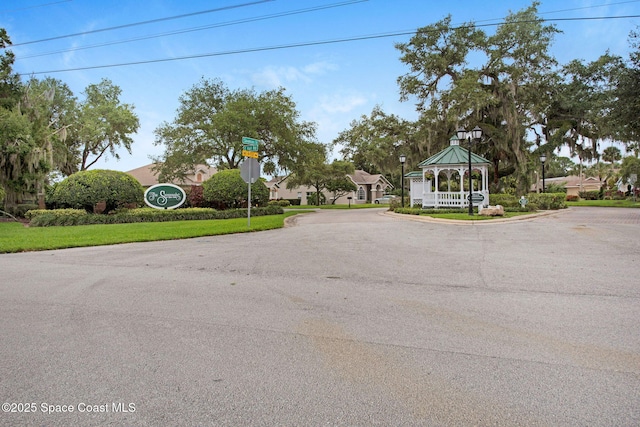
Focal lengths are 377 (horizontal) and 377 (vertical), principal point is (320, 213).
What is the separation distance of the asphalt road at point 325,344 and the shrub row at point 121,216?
1127 cm

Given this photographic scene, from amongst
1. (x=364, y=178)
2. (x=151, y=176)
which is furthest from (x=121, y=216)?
(x=364, y=178)

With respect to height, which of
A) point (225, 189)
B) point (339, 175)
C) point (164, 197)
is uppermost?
point (339, 175)

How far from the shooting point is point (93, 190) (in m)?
18.7

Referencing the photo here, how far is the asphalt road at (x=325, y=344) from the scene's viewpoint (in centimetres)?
233

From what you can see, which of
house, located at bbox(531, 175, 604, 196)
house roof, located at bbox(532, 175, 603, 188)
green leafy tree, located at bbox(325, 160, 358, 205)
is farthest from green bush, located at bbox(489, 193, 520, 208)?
house roof, located at bbox(532, 175, 603, 188)

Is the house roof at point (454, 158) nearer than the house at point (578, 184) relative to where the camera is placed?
Yes

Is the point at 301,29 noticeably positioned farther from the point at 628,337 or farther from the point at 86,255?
the point at 628,337

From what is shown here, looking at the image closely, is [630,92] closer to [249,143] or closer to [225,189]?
[249,143]

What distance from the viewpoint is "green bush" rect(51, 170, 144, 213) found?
18.8 meters

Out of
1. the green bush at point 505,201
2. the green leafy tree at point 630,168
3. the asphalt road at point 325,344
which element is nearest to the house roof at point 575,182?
the green leafy tree at point 630,168

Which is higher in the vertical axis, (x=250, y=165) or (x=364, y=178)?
(x=364, y=178)

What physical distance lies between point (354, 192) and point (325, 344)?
167 feet

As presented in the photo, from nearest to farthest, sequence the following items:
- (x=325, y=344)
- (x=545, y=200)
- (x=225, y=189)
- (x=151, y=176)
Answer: (x=325, y=344) < (x=225, y=189) < (x=545, y=200) < (x=151, y=176)

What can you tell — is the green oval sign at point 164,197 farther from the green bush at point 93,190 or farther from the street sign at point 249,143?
the street sign at point 249,143
